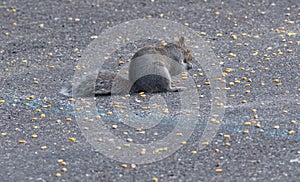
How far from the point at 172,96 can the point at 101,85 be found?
70cm

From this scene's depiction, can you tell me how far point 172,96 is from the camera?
6031 millimetres

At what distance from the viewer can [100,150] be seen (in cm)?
504

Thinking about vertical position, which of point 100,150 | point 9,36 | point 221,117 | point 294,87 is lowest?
point 100,150

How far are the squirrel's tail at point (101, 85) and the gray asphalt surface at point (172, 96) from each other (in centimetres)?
17

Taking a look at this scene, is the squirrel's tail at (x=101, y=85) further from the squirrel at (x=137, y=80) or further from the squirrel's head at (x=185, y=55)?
the squirrel's head at (x=185, y=55)

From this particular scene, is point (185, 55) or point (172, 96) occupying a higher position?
point (185, 55)

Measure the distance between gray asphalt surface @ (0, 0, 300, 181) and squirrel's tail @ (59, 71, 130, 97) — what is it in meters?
0.17

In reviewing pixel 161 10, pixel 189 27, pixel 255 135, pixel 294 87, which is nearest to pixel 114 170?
pixel 255 135

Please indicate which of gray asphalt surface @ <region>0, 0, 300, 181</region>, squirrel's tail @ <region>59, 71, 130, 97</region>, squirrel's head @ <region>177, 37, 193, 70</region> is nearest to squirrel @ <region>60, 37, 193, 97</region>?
squirrel's tail @ <region>59, 71, 130, 97</region>

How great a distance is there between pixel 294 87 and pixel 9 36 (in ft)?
12.0

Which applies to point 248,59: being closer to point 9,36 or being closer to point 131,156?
point 131,156

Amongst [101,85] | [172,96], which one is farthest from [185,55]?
Result: [101,85]

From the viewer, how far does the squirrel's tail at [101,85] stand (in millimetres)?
5941

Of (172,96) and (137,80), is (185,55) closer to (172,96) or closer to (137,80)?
(172,96)
